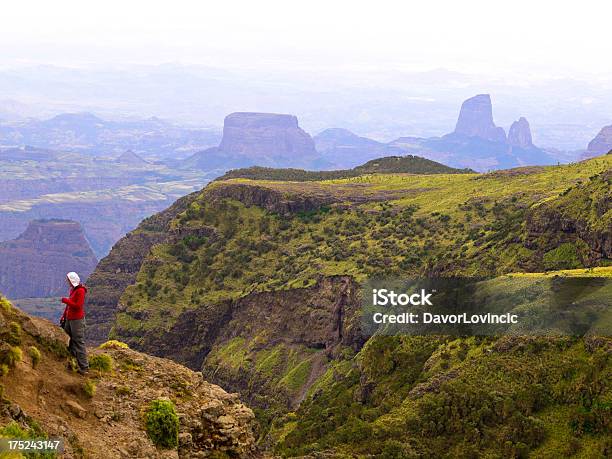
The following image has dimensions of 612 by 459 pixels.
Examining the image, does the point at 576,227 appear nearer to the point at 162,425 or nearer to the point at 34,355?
the point at 162,425

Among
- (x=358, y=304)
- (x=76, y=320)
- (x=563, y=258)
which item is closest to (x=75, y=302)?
(x=76, y=320)

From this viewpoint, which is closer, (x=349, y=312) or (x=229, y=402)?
(x=229, y=402)

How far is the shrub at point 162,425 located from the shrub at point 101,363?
231cm

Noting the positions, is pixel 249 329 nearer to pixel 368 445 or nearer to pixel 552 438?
pixel 368 445

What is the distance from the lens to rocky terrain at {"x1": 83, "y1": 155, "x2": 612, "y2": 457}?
4272 centimetres

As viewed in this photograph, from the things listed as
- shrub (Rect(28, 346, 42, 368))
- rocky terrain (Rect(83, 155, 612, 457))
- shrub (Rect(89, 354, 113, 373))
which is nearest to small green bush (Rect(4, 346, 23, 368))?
shrub (Rect(28, 346, 42, 368))

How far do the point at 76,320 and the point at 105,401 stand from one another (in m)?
2.62

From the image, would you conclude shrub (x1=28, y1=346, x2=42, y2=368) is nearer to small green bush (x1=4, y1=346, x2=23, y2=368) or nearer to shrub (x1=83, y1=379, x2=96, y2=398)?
small green bush (x1=4, y1=346, x2=23, y2=368)

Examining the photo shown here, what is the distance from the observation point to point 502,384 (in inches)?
1747

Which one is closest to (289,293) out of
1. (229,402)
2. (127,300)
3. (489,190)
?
(127,300)

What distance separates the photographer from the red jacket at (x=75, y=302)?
20.8 m

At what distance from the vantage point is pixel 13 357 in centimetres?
1942

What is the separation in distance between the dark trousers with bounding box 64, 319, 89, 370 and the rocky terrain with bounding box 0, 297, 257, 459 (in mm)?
353

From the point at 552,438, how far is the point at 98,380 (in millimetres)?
27399
